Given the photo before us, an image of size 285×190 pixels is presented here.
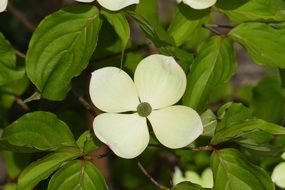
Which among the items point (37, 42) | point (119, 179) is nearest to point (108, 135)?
point (37, 42)

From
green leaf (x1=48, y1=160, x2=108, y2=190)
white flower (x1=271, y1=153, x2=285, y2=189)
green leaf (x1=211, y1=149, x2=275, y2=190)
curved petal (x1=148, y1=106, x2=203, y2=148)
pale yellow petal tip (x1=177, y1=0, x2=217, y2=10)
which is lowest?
white flower (x1=271, y1=153, x2=285, y2=189)

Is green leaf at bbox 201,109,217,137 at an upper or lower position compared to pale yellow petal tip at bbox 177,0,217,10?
lower

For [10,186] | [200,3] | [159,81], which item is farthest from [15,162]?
[200,3]

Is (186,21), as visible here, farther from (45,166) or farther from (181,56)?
(45,166)

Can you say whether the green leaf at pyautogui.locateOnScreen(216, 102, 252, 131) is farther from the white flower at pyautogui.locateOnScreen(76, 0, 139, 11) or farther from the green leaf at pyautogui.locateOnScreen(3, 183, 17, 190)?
the green leaf at pyautogui.locateOnScreen(3, 183, 17, 190)

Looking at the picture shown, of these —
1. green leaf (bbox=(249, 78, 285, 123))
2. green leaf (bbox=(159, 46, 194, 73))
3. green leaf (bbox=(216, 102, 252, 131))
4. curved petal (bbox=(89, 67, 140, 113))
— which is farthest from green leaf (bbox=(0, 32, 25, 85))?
green leaf (bbox=(249, 78, 285, 123))

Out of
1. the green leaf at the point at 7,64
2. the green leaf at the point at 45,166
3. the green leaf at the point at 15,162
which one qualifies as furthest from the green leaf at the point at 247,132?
the green leaf at the point at 15,162
